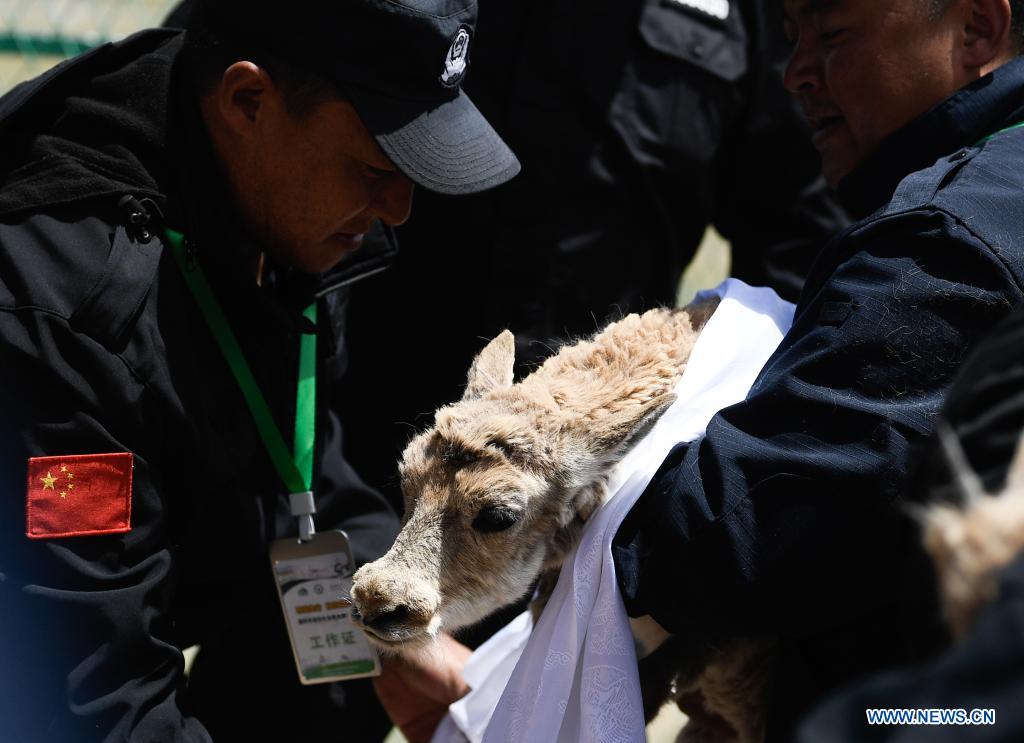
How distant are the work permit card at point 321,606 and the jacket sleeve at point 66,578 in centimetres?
50

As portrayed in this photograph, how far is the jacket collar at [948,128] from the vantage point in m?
2.08

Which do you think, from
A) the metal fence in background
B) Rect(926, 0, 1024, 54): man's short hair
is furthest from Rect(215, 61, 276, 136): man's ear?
the metal fence in background

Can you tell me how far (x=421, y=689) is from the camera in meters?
2.81

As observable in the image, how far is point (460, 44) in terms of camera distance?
Result: 2.45m

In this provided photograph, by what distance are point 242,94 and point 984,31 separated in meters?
1.62

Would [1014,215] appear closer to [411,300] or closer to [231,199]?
[231,199]

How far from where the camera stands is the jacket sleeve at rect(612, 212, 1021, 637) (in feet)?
5.77

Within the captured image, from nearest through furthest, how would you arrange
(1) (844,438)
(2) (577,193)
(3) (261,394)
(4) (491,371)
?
(1) (844,438)
(4) (491,371)
(3) (261,394)
(2) (577,193)

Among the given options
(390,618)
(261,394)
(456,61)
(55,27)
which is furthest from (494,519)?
(55,27)

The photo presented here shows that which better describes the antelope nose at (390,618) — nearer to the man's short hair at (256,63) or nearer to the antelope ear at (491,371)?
the antelope ear at (491,371)

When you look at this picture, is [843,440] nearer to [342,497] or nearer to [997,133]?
[997,133]

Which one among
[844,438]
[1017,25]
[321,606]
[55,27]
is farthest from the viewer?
[55,27]

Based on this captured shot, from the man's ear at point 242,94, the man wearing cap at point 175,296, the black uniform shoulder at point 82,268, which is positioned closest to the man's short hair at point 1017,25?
the man wearing cap at point 175,296

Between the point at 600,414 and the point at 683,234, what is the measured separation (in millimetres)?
1735
